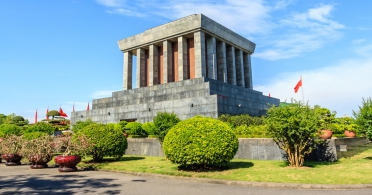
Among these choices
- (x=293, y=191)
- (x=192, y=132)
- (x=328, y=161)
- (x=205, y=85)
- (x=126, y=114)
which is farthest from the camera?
(x=126, y=114)

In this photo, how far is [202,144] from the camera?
11000mm

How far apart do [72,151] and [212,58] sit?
26950mm

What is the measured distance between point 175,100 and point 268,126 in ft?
59.8

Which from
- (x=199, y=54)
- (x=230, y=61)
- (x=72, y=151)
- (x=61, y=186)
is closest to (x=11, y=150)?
(x=72, y=151)

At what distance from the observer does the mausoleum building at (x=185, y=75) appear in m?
28.9

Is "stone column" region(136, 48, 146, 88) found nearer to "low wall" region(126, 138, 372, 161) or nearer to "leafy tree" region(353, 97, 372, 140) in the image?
"low wall" region(126, 138, 372, 161)

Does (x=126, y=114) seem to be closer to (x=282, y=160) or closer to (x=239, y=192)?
(x=282, y=160)

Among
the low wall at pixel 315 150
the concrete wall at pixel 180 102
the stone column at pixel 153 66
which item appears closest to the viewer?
the low wall at pixel 315 150

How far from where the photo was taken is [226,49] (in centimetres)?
4397

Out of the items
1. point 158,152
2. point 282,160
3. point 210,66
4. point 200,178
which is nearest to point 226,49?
point 210,66

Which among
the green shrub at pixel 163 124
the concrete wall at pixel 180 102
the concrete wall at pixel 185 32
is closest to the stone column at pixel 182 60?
the concrete wall at pixel 185 32

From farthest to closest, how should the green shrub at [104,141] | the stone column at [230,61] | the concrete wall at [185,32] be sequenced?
the stone column at [230,61] < the concrete wall at [185,32] < the green shrub at [104,141]

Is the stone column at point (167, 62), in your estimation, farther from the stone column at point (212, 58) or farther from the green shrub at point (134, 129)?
the green shrub at point (134, 129)

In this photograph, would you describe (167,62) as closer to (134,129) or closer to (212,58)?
(212,58)
